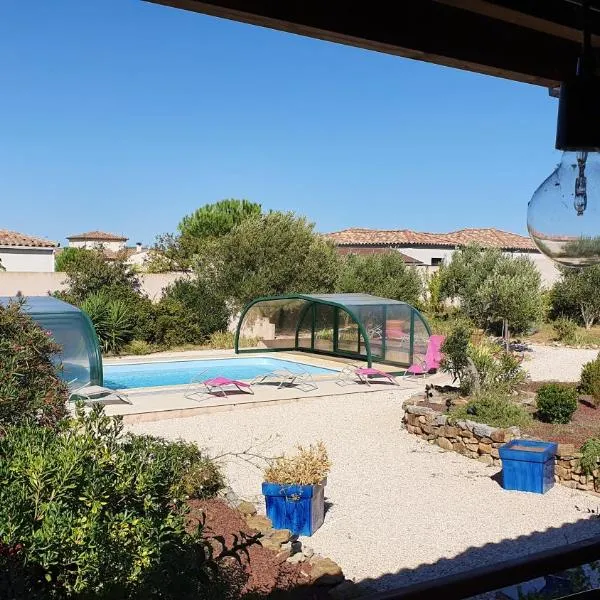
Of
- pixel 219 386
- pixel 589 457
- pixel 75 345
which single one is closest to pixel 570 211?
pixel 589 457

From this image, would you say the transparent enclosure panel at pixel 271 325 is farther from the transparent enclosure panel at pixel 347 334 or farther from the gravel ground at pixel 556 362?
the gravel ground at pixel 556 362

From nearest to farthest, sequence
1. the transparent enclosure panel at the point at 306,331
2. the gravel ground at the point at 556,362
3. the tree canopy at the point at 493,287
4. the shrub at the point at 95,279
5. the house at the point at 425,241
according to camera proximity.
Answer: the gravel ground at the point at 556,362
the tree canopy at the point at 493,287
the transparent enclosure panel at the point at 306,331
the shrub at the point at 95,279
the house at the point at 425,241

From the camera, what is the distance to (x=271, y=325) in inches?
802

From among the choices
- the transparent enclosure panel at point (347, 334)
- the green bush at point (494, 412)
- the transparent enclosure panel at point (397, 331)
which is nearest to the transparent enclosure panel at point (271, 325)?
the transparent enclosure panel at point (347, 334)

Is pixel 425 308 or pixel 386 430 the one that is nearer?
pixel 386 430

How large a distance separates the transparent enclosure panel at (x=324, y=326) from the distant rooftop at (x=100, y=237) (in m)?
44.2

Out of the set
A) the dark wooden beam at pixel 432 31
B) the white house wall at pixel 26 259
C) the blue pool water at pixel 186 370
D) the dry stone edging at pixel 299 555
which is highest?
the dark wooden beam at pixel 432 31

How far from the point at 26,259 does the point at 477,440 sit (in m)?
29.8

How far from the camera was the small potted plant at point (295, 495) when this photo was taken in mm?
6488

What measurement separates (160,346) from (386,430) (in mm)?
10439

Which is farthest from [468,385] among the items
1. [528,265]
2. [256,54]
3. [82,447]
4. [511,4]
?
[528,265]

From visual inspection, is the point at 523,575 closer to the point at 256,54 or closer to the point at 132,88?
the point at 256,54

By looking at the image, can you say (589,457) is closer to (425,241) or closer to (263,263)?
(263,263)

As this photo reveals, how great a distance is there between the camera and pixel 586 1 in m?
1.84
